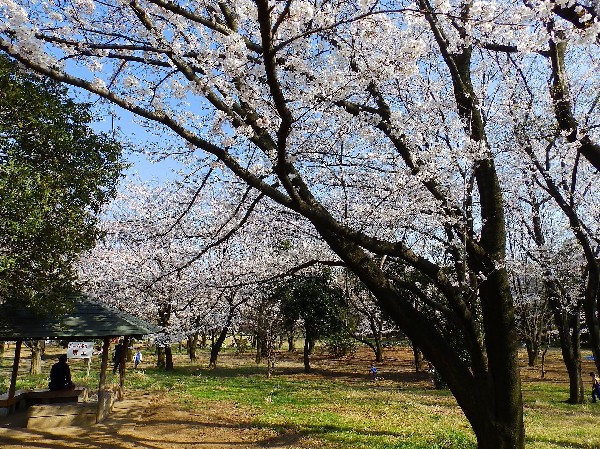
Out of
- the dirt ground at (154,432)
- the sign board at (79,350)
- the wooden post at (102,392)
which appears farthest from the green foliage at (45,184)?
the sign board at (79,350)

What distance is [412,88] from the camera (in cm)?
706

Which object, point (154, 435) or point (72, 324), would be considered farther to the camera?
point (72, 324)

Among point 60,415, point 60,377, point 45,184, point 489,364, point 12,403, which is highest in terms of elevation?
point 45,184

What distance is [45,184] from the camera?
→ 664 centimetres

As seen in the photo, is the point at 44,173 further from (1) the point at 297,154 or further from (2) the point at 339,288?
(2) the point at 339,288

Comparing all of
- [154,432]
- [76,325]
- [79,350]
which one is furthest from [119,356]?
[154,432]

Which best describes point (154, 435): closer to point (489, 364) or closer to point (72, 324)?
point (72, 324)

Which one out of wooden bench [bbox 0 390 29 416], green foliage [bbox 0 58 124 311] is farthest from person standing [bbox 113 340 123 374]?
green foliage [bbox 0 58 124 311]

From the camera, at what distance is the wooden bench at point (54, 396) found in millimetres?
10266

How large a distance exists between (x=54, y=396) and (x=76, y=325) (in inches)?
78.0

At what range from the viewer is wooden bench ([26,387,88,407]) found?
10266mm

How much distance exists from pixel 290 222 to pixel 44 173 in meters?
4.14

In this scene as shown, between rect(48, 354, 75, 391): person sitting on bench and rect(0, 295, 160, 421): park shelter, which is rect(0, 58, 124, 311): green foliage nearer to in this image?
rect(0, 295, 160, 421): park shelter

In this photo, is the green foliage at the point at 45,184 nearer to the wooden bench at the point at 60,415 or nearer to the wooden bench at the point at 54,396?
the wooden bench at the point at 60,415
